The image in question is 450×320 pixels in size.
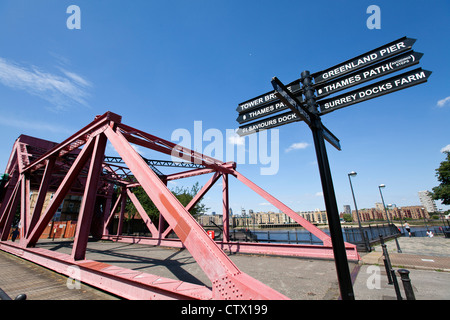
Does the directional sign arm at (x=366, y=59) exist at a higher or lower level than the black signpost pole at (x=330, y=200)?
higher

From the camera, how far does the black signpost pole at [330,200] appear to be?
2.66m

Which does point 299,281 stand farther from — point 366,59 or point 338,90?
point 366,59

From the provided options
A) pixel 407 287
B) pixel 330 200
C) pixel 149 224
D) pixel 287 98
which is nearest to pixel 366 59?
pixel 287 98

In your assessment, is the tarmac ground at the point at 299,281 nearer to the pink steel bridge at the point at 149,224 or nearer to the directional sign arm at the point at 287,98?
the pink steel bridge at the point at 149,224

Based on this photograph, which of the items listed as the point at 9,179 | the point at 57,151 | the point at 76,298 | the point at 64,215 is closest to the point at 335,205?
the point at 76,298

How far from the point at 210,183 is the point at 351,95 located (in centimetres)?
1109

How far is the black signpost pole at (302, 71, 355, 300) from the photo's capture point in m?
2.66

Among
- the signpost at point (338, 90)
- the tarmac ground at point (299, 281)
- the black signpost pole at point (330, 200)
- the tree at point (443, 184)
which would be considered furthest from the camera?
the tree at point (443, 184)

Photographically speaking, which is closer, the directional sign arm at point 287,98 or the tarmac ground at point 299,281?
the directional sign arm at point 287,98

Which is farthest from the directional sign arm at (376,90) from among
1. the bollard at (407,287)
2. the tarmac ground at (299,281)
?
the tarmac ground at (299,281)

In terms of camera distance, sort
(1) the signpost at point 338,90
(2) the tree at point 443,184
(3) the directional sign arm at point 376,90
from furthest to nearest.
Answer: (2) the tree at point 443,184, (3) the directional sign arm at point 376,90, (1) the signpost at point 338,90

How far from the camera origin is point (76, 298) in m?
4.63

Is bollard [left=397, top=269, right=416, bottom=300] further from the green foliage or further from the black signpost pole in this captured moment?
Answer: the green foliage

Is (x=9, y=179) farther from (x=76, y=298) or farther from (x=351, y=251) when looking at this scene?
(x=351, y=251)
